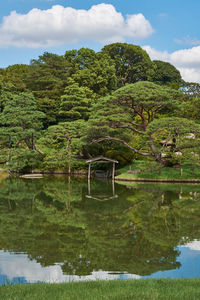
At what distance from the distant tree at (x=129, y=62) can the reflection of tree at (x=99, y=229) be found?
127 feet

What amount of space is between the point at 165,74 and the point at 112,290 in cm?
5314

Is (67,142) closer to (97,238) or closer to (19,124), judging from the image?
(19,124)

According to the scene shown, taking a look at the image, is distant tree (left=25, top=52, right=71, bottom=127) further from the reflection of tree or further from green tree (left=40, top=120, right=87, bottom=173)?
the reflection of tree

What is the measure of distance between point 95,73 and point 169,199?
26884 millimetres

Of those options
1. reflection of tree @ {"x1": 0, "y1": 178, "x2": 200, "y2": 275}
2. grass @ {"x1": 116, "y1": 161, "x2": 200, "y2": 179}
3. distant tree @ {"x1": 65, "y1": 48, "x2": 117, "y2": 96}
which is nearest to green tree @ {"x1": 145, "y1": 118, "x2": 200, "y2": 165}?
grass @ {"x1": 116, "y1": 161, "x2": 200, "y2": 179}

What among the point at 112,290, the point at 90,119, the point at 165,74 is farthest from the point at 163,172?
the point at 165,74

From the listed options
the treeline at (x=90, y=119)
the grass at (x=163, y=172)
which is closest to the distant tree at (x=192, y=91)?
the treeline at (x=90, y=119)

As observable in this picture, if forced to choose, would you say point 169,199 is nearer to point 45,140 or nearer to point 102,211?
point 102,211

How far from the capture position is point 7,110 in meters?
28.4

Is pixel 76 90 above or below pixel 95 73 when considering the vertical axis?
below

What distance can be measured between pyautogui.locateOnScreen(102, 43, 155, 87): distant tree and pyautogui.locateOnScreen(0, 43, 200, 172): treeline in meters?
10.7

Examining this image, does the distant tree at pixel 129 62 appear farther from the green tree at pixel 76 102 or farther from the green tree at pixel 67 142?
the green tree at pixel 67 142

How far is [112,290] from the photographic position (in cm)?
469

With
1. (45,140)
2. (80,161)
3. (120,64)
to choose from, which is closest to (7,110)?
(45,140)
